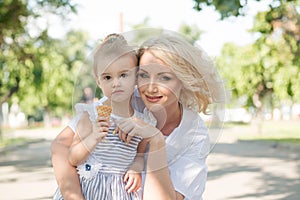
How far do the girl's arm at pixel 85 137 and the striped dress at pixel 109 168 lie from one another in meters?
0.04

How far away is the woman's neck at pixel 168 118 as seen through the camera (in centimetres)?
195

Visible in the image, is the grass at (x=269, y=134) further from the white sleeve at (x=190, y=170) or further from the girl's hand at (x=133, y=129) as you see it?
the girl's hand at (x=133, y=129)

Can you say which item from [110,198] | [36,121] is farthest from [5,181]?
[36,121]

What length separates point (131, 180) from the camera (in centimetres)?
Answer: 194

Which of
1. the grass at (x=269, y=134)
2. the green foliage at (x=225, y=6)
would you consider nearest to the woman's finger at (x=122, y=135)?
the green foliage at (x=225, y=6)

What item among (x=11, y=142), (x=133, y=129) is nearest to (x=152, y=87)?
(x=133, y=129)

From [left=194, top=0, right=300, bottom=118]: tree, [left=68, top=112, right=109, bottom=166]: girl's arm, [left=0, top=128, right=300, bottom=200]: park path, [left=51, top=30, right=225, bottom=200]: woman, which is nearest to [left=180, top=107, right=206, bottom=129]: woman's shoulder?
[left=51, top=30, right=225, bottom=200]: woman

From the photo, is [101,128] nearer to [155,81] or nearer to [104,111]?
[104,111]

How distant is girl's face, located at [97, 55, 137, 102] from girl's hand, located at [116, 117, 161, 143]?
0.08m

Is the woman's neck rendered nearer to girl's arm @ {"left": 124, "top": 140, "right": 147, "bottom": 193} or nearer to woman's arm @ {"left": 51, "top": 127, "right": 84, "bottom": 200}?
girl's arm @ {"left": 124, "top": 140, "right": 147, "bottom": 193}

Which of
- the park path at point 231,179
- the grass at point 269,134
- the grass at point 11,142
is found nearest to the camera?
the park path at point 231,179

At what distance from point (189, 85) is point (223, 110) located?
0.17 meters

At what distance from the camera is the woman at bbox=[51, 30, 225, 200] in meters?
1.86

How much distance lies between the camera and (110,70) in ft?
5.96
